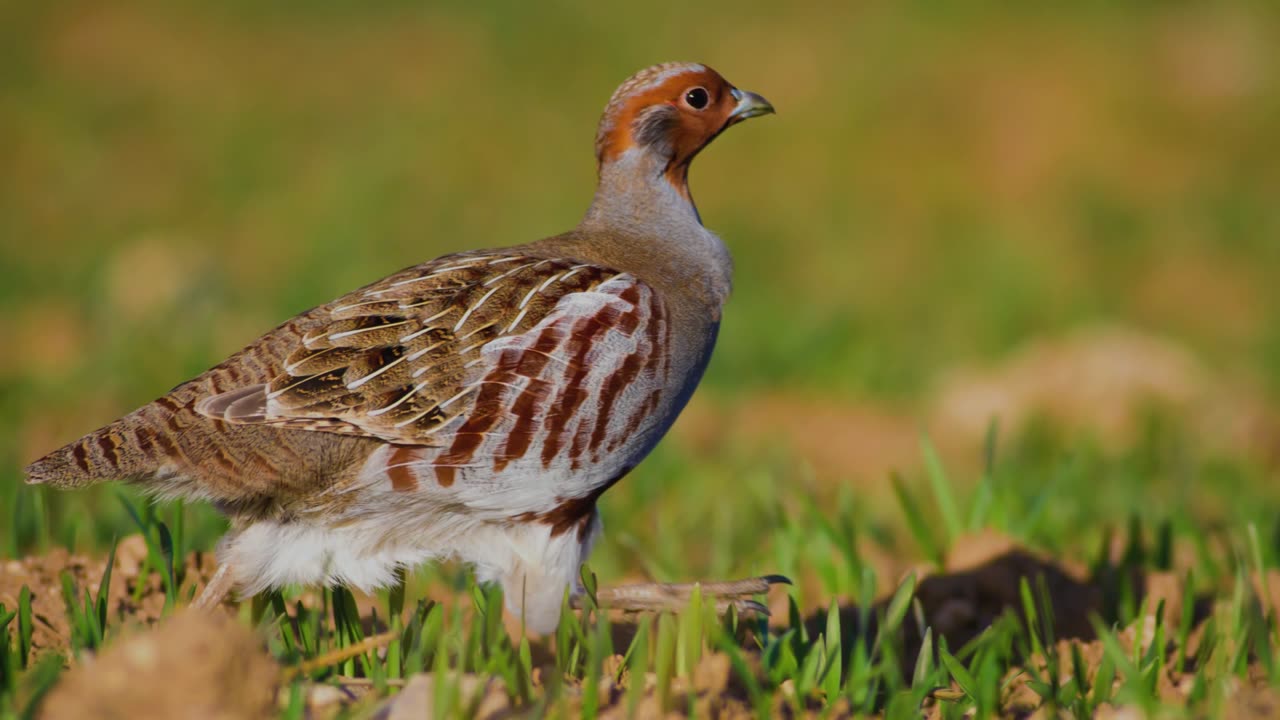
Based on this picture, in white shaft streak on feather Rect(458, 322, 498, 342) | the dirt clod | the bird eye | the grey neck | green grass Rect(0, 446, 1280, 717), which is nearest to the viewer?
the dirt clod

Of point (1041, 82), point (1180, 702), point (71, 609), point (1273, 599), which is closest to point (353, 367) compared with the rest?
point (71, 609)

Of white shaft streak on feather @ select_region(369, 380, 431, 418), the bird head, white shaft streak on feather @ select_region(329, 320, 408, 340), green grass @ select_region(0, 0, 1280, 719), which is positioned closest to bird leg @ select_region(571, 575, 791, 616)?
green grass @ select_region(0, 0, 1280, 719)

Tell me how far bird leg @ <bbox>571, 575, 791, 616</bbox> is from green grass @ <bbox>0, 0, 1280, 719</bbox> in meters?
0.06

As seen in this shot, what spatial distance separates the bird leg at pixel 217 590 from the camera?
9.47 feet

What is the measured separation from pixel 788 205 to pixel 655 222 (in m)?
9.34

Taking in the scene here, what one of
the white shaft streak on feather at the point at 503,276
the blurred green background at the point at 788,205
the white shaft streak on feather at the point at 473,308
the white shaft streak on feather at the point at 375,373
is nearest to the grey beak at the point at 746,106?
the white shaft streak on feather at the point at 503,276

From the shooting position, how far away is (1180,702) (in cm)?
270

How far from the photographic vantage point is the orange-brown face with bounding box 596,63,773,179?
3.43 m

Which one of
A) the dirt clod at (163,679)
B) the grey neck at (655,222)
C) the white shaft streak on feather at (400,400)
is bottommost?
the dirt clod at (163,679)

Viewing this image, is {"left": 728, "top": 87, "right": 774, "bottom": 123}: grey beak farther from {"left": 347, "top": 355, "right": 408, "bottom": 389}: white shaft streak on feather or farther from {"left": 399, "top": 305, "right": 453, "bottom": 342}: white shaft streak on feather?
{"left": 347, "top": 355, "right": 408, "bottom": 389}: white shaft streak on feather

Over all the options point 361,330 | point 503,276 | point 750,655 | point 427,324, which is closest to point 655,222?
point 503,276

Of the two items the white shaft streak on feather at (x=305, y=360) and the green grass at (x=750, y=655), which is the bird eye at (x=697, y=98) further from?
the green grass at (x=750, y=655)

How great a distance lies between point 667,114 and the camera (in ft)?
11.3

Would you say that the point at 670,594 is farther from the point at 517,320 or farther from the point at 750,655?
the point at 517,320
